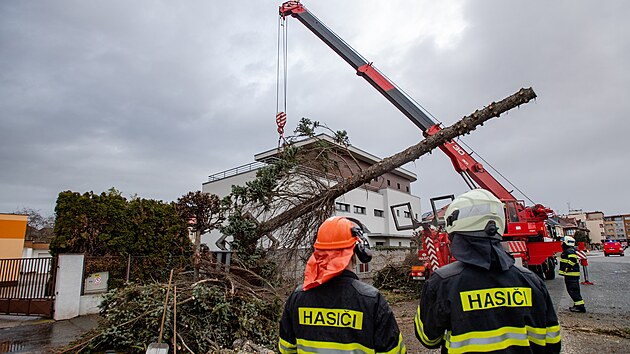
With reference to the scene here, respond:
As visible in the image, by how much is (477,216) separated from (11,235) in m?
27.6

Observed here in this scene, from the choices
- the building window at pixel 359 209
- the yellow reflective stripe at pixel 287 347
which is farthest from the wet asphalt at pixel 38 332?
the building window at pixel 359 209

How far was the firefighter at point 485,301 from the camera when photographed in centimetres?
187

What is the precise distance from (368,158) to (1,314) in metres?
22.0

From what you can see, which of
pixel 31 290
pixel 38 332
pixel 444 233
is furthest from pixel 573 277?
pixel 31 290

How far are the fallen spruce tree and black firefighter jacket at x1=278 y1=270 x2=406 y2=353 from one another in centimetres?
381

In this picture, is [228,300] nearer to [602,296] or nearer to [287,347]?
[287,347]

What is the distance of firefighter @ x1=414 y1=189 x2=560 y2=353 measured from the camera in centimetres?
187

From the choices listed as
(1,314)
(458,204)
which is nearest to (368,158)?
(1,314)

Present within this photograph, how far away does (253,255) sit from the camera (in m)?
8.91

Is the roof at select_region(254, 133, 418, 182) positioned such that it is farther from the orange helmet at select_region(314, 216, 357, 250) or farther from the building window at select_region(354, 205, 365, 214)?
the orange helmet at select_region(314, 216, 357, 250)

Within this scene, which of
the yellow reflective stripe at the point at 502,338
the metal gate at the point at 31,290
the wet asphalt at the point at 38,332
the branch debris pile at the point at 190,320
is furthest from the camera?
the metal gate at the point at 31,290

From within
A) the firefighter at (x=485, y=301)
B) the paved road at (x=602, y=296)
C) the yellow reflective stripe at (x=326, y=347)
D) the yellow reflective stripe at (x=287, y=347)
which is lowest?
the paved road at (x=602, y=296)

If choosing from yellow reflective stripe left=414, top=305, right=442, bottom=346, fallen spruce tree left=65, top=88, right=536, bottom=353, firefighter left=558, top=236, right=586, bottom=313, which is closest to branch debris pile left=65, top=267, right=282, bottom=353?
fallen spruce tree left=65, top=88, right=536, bottom=353

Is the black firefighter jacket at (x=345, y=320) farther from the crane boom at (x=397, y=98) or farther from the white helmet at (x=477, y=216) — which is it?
the crane boom at (x=397, y=98)
